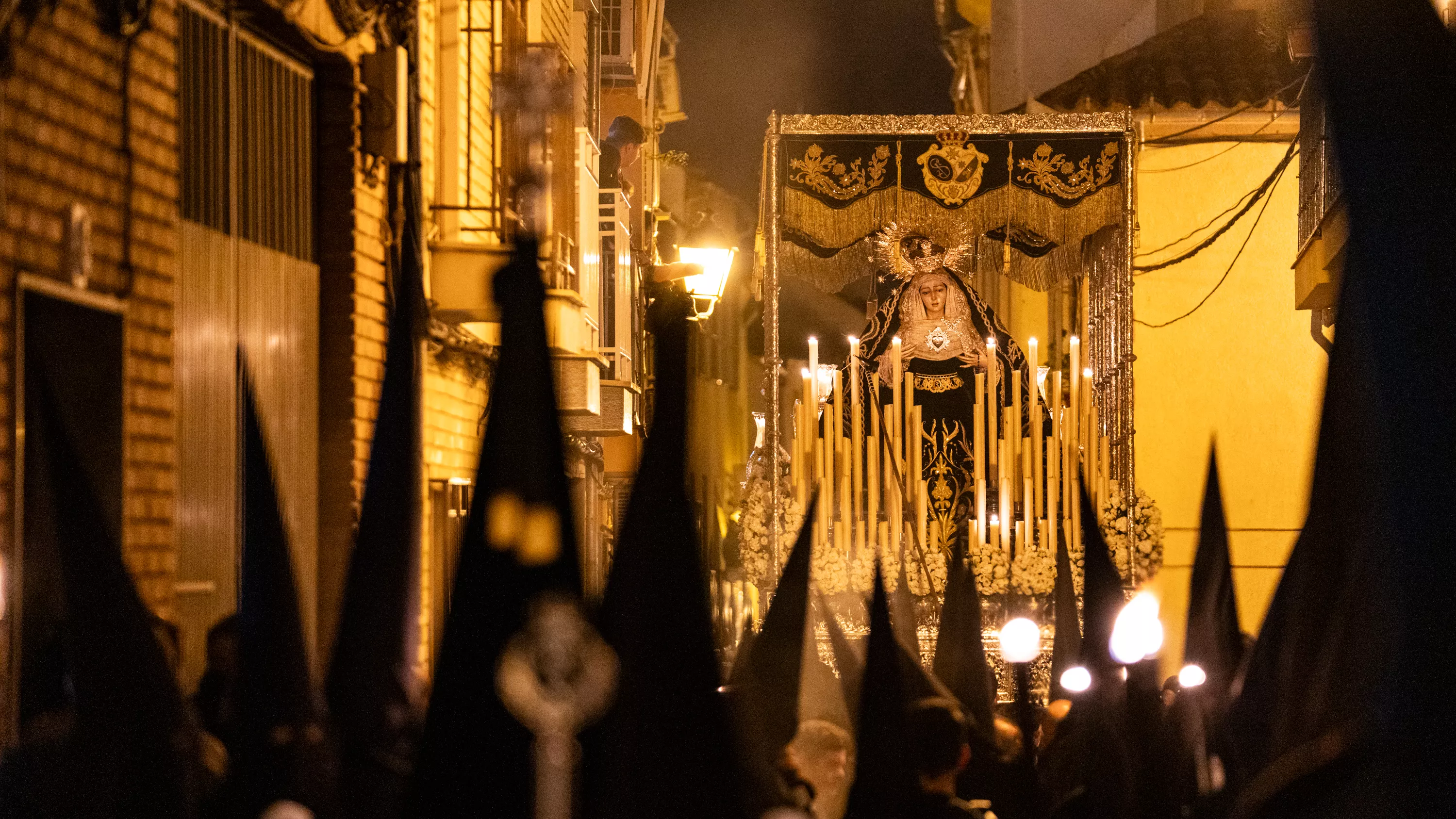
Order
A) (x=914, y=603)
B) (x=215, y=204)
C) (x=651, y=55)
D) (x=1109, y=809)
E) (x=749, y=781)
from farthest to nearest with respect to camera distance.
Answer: (x=651, y=55), (x=914, y=603), (x=215, y=204), (x=1109, y=809), (x=749, y=781)

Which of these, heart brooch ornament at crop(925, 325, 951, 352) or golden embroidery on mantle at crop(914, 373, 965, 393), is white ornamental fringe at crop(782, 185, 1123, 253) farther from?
golden embroidery on mantle at crop(914, 373, 965, 393)

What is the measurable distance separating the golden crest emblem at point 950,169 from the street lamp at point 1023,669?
191 inches

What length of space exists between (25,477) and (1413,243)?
157 inches

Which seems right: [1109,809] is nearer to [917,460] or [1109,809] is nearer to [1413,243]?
[1413,243]

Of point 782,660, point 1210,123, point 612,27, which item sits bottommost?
point 782,660

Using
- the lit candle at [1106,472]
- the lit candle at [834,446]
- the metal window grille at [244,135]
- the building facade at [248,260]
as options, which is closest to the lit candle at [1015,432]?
the lit candle at [1106,472]

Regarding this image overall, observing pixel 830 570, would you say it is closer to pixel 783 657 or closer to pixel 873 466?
pixel 873 466

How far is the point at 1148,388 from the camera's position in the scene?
1539 centimetres

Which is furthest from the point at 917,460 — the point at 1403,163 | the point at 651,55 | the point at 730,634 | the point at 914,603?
the point at 651,55

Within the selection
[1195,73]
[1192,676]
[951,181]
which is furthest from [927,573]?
[1195,73]

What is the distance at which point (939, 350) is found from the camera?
11.7m

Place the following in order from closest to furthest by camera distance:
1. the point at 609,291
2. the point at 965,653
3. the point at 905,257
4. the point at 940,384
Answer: the point at 965,653
the point at 940,384
the point at 905,257
the point at 609,291

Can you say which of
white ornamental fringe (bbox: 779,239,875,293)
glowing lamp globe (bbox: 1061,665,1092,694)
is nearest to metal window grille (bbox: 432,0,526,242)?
white ornamental fringe (bbox: 779,239,875,293)

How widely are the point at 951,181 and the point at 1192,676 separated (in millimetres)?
6964
